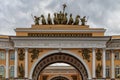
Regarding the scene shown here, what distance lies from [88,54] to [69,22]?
238 inches

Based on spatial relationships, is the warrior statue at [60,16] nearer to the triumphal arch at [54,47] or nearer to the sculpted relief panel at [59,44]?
the triumphal arch at [54,47]

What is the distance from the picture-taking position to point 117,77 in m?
70.7

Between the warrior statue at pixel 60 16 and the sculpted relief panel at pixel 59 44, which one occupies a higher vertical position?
the warrior statue at pixel 60 16

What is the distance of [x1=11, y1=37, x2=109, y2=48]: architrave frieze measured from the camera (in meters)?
68.6

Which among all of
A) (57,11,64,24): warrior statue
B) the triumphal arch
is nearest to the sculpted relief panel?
the triumphal arch

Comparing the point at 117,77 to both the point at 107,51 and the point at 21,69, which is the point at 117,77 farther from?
the point at 21,69

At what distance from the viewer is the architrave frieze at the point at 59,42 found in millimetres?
Result: 68562

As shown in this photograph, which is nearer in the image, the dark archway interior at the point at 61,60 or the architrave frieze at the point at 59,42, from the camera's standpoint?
the architrave frieze at the point at 59,42

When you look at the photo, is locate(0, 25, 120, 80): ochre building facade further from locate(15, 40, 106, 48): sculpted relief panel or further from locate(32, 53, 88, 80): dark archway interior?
locate(32, 53, 88, 80): dark archway interior

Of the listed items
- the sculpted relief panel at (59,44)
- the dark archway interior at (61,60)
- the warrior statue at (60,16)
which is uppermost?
the warrior statue at (60,16)

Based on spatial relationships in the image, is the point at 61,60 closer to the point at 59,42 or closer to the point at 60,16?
the point at 59,42

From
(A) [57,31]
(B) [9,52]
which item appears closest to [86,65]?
(A) [57,31]

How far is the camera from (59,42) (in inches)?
2719

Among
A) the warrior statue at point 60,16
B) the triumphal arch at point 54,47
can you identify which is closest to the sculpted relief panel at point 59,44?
the triumphal arch at point 54,47
